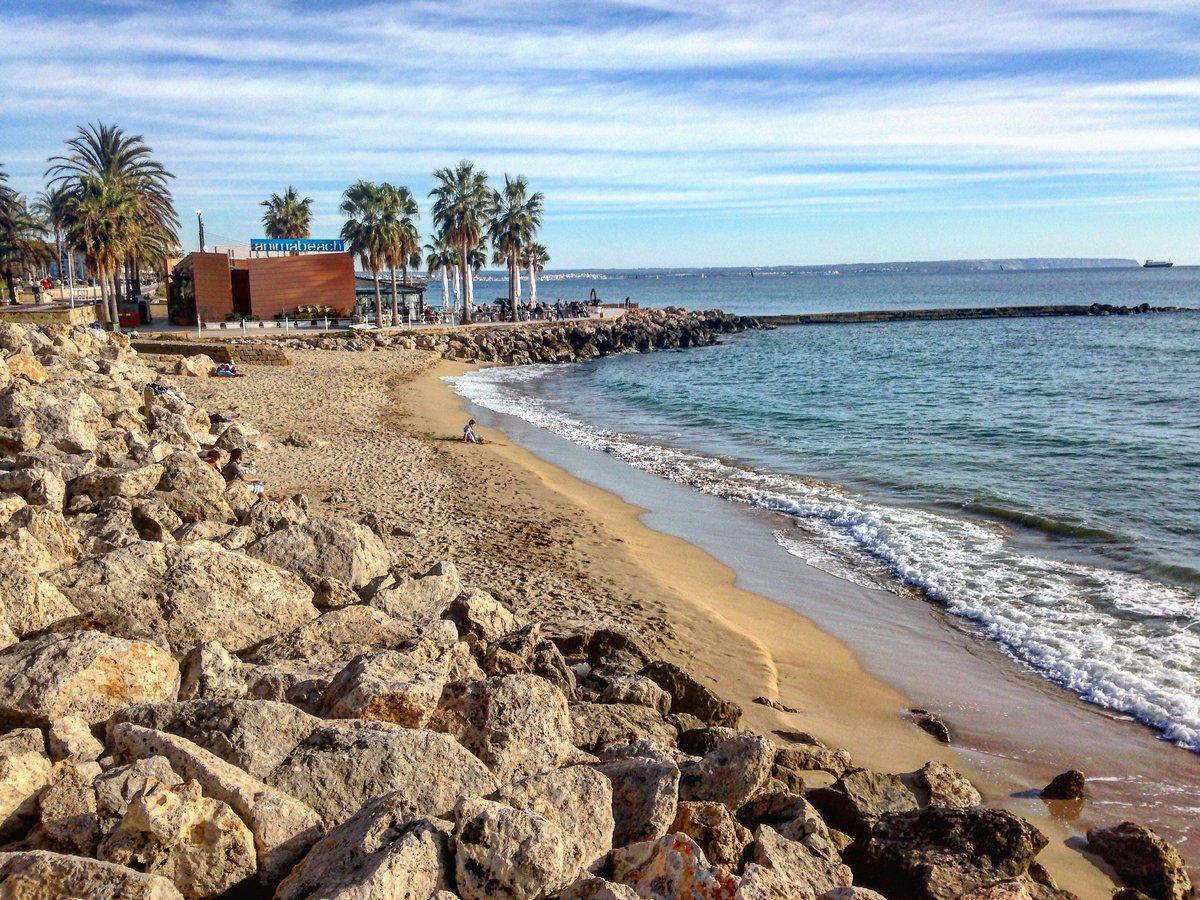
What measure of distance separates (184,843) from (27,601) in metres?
3.32

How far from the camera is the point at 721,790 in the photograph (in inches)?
232

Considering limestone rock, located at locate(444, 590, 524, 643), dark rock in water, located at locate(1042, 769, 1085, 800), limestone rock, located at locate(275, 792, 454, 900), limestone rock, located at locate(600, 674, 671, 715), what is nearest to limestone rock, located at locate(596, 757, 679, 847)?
limestone rock, located at locate(275, 792, 454, 900)

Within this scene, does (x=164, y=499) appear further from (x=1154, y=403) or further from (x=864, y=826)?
(x=1154, y=403)

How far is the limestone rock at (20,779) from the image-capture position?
4.57 m

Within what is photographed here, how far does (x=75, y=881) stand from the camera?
3971mm

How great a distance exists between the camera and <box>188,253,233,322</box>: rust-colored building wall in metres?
→ 49.2

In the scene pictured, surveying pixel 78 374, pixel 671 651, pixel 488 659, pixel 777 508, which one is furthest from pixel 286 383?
pixel 488 659

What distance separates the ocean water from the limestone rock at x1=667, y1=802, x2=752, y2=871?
6.02 m

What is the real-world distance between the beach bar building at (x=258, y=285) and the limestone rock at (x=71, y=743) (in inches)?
1865

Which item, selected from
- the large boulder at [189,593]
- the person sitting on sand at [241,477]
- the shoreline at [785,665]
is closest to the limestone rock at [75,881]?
the large boulder at [189,593]

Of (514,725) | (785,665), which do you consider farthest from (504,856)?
(785,665)

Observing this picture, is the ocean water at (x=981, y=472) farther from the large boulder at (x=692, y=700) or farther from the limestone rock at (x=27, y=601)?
the limestone rock at (x=27, y=601)

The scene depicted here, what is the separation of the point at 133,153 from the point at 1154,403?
52626mm

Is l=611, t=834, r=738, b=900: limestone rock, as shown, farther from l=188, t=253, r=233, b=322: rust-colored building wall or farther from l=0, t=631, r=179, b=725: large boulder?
l=188, t=253, r=233, b=322: rust-colored building wall
